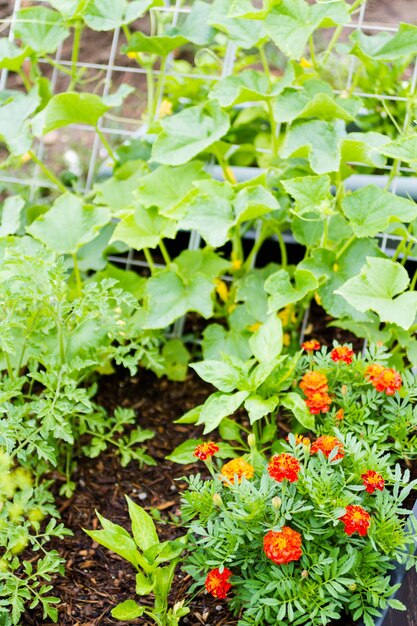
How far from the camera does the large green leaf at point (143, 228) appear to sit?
78.5 inches

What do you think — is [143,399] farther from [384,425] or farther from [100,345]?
[384,425]

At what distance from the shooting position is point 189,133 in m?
2.08

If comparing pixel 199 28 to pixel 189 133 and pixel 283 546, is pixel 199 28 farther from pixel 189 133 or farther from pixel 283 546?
pixel 283 546

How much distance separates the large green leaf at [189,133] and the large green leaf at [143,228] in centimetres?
14

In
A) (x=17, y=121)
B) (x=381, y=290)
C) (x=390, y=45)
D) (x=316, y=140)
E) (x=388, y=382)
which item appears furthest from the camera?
(x=17, y=121)

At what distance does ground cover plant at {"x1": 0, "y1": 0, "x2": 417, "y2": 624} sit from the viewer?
161 centimetres

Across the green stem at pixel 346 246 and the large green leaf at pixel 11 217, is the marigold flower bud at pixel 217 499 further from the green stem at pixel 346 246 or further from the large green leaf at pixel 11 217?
the large green leaf at pixel 11 217

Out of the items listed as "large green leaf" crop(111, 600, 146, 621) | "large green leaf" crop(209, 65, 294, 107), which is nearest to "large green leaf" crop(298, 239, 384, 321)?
"large green leaf" crop(209, 65, 294, 107)

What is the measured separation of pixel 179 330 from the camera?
2.31 metres

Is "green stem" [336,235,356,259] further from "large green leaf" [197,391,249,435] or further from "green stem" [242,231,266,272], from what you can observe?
"large green leaf" [197,391,249,435]

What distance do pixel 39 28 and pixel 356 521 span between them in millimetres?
1667

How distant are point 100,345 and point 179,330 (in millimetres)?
519

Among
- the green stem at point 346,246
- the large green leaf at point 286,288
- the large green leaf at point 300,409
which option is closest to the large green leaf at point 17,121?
the large green leaf at point 286,288

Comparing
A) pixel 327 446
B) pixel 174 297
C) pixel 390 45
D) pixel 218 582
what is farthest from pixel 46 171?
pixel 218 582
